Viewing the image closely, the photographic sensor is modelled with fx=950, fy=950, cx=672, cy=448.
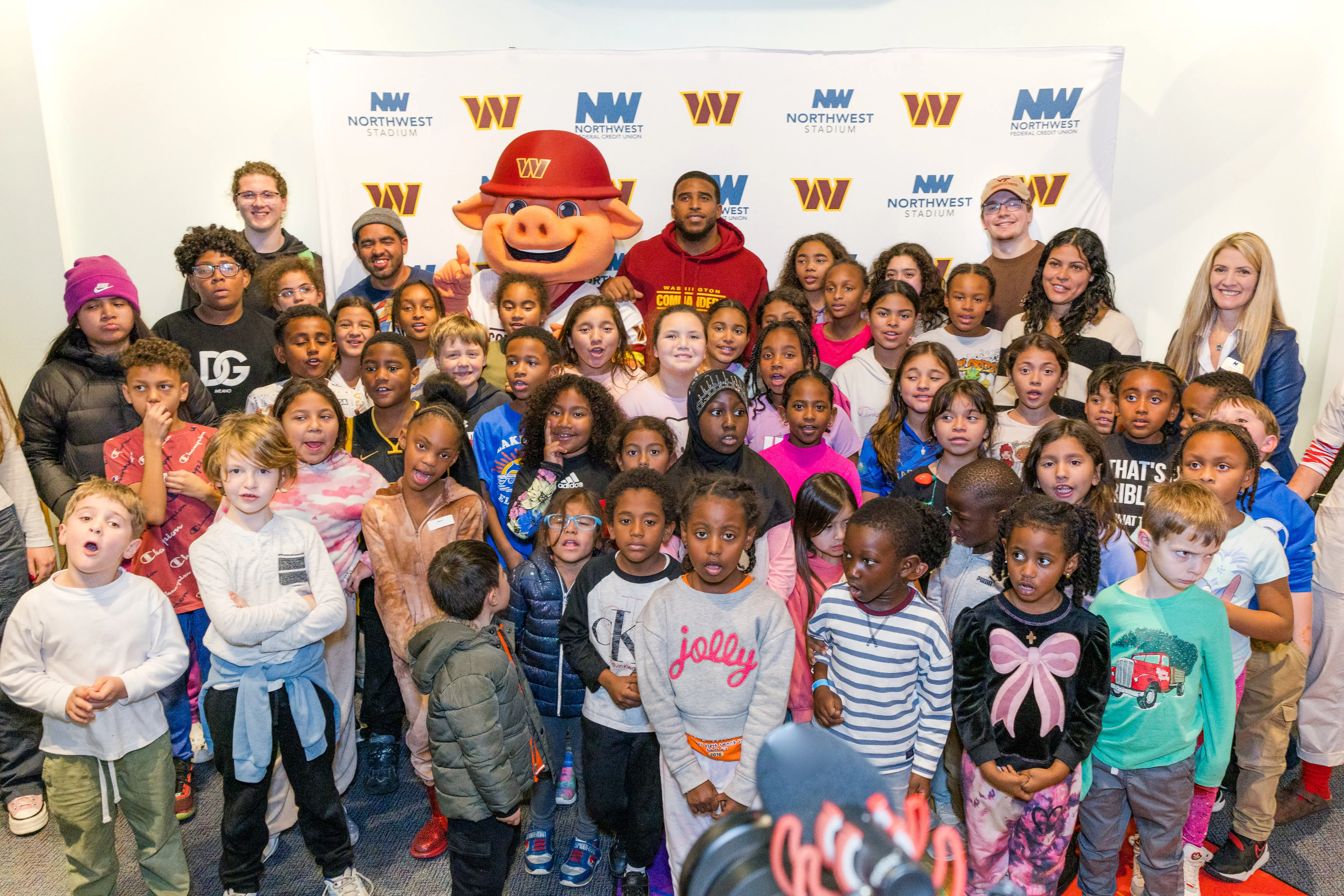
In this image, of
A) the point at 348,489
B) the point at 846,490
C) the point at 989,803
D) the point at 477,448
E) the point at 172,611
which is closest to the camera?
the point at 989,803

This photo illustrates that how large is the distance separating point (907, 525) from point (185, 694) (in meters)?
2.40

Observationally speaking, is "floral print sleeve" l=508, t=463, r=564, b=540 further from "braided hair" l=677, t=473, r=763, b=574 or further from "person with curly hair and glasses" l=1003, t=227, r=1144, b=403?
"person with curly hair and glasses" l=1003, t=227, r=1144, b=403

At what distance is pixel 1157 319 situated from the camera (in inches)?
195

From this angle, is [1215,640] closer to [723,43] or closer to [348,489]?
[348,489]

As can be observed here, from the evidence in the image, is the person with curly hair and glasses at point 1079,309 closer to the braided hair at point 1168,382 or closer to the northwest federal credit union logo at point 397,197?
the braided hair at point 1168,382

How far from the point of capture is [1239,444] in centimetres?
271

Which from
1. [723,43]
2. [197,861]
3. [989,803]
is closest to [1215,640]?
[989,803]

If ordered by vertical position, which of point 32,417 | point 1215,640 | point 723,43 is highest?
point 723,43

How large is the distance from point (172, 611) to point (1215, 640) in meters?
2.76

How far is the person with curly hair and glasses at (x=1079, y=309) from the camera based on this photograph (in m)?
3.73

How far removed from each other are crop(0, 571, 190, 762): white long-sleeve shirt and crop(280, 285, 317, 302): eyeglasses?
1.80 m

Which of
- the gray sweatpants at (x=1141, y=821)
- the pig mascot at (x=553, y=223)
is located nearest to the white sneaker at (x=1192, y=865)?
the gray sweatpants at (x=1141, y=821)

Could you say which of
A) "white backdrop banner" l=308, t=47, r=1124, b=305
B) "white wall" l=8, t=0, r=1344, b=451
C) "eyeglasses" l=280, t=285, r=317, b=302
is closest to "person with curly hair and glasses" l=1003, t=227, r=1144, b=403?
"white backdrop banner" l=308, t=47, r=1124, b=305

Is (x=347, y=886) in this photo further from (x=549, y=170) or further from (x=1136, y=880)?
(x=549, y=170)
